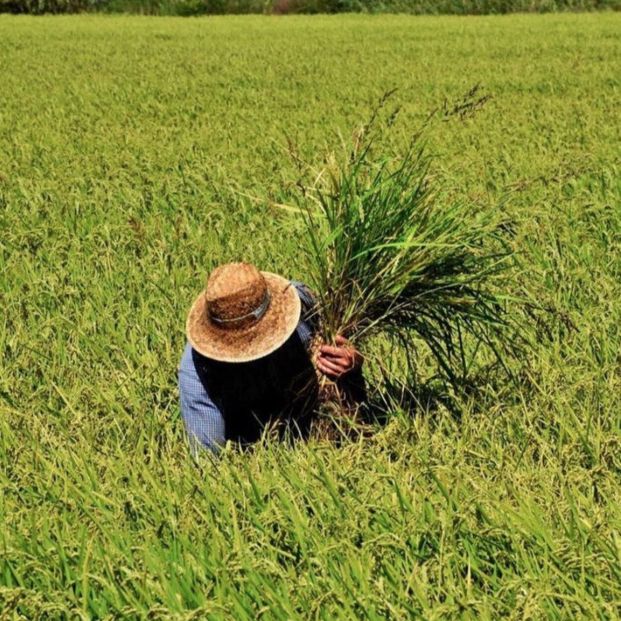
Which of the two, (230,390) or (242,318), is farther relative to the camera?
(230,390)

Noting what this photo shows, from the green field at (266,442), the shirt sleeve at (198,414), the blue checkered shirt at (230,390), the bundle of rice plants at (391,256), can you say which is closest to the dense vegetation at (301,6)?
the green field at (266,442)

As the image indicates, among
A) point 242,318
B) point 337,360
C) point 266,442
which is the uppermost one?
point 242,318

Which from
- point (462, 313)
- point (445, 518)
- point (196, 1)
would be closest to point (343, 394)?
point (462, 313)

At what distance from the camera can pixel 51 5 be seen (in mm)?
31859

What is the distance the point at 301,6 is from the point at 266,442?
2711 centimetres

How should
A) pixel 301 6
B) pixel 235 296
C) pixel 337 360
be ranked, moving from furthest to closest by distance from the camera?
pixel 301 6, pixel 337 360, pixel 235 296

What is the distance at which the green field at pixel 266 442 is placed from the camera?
2125 mm

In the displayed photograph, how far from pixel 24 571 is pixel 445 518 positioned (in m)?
0.81

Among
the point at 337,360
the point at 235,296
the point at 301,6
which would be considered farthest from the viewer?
the point at 301,6

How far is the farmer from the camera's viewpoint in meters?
2.92

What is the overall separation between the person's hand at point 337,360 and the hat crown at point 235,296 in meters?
0.24

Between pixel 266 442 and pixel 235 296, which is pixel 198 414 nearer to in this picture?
pixel 266 442

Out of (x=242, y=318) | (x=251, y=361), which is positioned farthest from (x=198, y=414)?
(x=242, y=318)

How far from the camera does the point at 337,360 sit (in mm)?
3045
